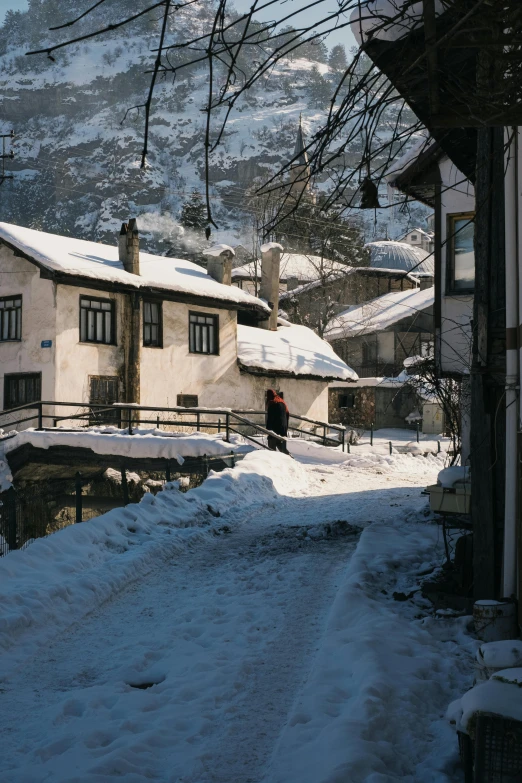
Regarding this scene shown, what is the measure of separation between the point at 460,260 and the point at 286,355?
20.0 m

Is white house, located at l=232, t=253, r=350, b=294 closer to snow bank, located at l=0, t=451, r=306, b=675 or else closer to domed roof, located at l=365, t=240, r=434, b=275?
domed roof, located at l=365, t=240, r=434, b=275

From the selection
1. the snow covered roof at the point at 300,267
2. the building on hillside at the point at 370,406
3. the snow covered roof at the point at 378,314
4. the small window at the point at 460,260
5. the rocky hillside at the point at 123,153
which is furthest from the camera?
the rocky hillside at the point at 123,153

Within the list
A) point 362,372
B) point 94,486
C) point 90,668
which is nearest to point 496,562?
point 90,668

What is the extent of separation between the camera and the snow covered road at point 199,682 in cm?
434

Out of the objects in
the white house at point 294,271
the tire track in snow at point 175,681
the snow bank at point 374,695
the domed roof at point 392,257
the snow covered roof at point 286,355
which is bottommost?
the tire track in snow at point 175,681

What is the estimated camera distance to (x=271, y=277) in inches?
1470

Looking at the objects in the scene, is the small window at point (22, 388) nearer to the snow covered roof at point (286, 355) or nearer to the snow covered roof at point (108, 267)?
the snow covered roof at point (108, 267)

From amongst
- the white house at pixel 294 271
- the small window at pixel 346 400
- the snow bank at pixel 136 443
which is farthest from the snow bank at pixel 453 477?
the white house at pixel 294 271

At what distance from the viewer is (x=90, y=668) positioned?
5938 millimetres

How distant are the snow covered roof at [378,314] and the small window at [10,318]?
2241 cm

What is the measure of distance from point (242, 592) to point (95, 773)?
4004mm

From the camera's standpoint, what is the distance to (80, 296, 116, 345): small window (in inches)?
1053

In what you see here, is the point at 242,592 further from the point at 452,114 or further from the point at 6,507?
the point at 452,114

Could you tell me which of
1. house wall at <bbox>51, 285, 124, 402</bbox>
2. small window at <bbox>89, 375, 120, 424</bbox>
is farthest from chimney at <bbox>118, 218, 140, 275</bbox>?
small window at <bbox>89, 375, 120, 424</bbox>
